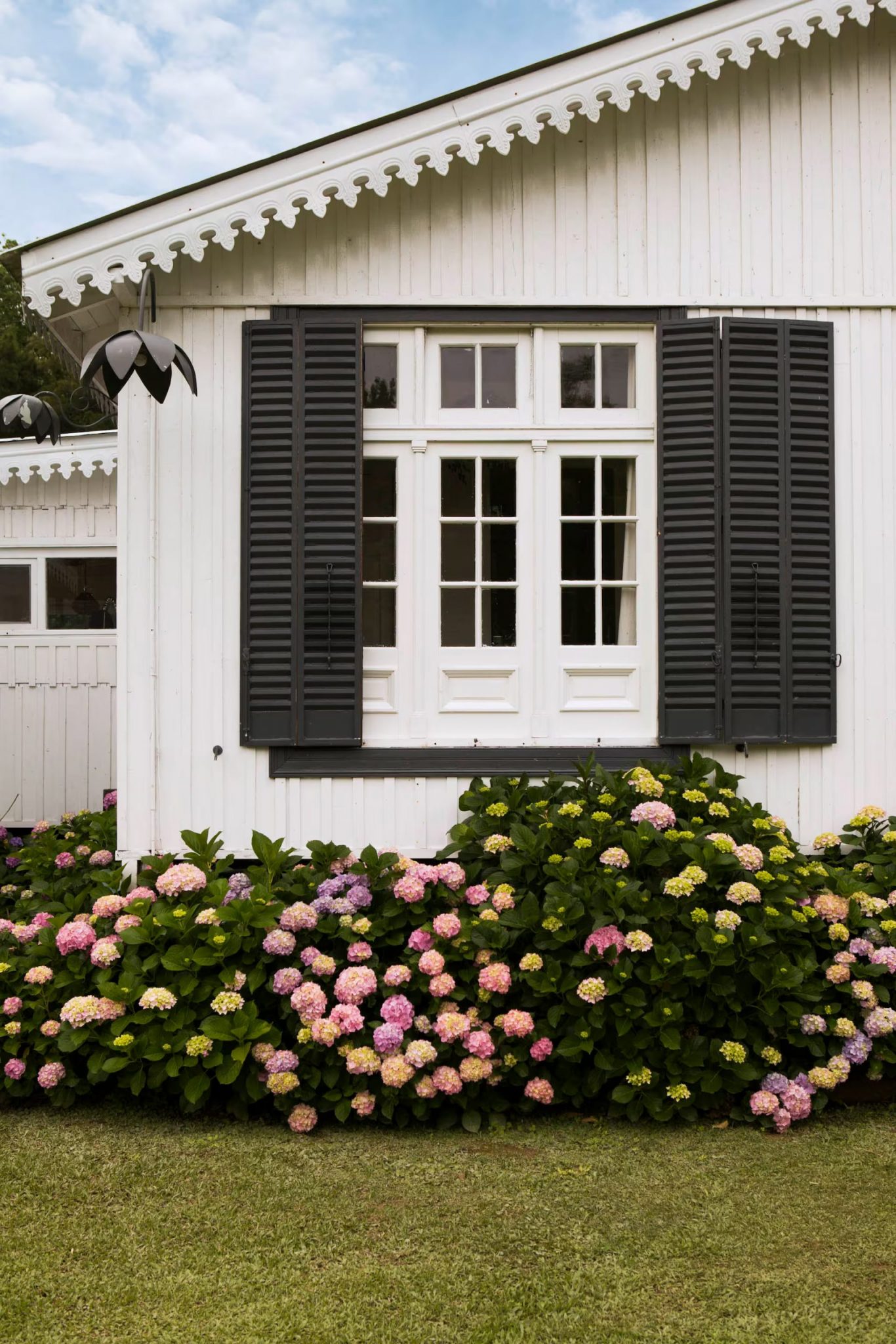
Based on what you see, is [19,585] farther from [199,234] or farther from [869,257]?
[869,257]

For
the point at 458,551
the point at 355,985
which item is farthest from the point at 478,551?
the point at 355,985

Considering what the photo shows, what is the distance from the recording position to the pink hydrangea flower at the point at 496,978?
3.51 m

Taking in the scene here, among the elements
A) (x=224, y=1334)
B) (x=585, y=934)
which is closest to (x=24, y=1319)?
(x=224, y=1334)

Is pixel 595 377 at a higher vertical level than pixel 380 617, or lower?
higher

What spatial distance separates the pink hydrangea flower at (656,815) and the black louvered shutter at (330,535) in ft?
4.10

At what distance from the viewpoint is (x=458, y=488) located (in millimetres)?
4434

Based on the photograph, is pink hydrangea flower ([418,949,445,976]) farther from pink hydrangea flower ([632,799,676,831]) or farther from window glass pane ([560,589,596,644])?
window glass pane ([560,589,596,644])

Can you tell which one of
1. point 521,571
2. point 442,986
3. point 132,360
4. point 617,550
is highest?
point 132,360

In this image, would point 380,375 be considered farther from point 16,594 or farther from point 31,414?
point 16,594

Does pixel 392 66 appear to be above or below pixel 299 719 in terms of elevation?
above

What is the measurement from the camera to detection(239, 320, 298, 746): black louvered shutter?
422 centimetres

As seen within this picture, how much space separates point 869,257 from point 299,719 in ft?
11.0

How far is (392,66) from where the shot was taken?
1538 cm

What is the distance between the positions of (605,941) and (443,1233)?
1.16m
